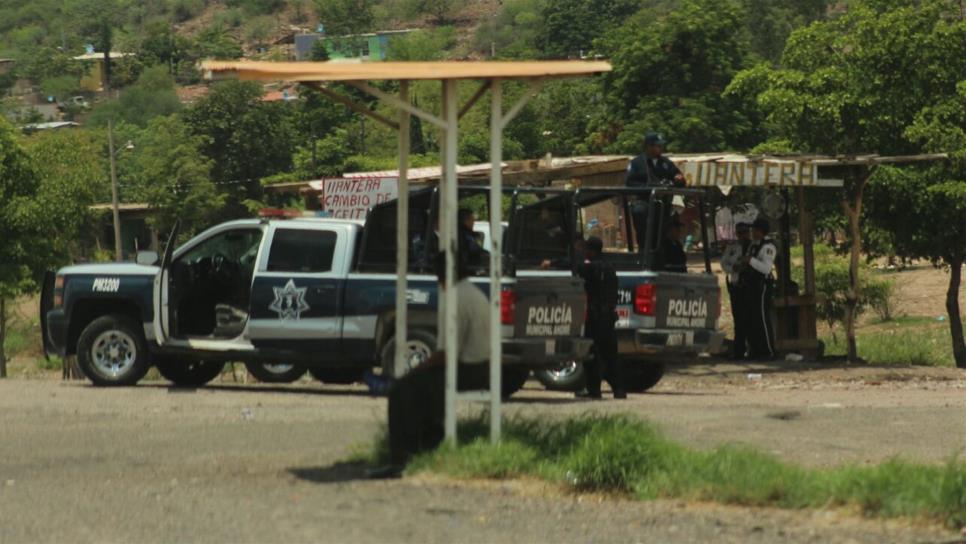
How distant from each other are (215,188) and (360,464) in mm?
76607

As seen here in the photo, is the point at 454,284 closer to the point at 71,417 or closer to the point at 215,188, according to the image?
the point at 71,417

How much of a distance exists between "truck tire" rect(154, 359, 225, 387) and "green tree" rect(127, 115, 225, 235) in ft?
204

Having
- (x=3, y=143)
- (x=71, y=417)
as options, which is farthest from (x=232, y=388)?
(x=3, y=143)

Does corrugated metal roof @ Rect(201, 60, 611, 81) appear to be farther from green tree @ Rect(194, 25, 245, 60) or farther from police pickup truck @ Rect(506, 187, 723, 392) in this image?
green tree @ Rect(194, 25, 245, 60)

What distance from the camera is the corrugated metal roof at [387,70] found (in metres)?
10.5

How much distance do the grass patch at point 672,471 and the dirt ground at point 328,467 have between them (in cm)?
13

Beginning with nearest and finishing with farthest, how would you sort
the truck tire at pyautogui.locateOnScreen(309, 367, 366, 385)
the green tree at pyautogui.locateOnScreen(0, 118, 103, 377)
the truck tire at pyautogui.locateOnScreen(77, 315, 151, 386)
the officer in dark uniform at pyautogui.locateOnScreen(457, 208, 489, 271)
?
the officer in dark uniform at pyautogui.locateOnScreen(457, 208, 489, 271) < the truck tire at pyautogui.locateOnScreen(77, 315, 151, 386) < the truck tire at pyautogui.locateOnScreen(309, 367, 366, 385) < the green tree at pyautogui.locateOnScreen(0, 118, 103, 377)

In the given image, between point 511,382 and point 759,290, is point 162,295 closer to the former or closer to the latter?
point 511,382

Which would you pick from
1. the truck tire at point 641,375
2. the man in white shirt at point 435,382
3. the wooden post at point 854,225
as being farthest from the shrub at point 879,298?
the man in white shirt at point 435,382

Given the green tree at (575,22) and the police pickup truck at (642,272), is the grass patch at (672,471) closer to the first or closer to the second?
the police pickup truck at (642,272)

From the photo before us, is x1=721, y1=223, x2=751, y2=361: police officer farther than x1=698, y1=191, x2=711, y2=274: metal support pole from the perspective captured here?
Yes

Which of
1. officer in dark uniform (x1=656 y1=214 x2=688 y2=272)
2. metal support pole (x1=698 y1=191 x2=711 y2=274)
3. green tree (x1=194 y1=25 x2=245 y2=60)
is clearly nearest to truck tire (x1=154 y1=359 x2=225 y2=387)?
officer in dark uniform (x1=656 y1=214 x2=688 y2=272)

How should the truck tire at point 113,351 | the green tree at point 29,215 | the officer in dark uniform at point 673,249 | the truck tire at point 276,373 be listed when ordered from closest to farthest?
1. the truck tire at point 113,351
2. the officer in dark uniform at point 673,249
3. the truck tire at point 276,373
4. the green tree at point 29,215

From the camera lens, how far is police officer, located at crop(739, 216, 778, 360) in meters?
21.7
